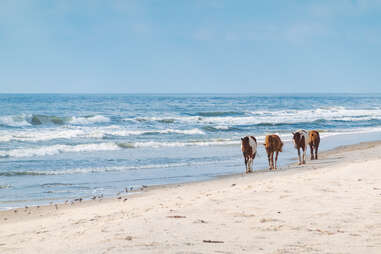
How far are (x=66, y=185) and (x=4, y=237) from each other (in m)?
5.80

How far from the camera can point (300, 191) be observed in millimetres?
7871

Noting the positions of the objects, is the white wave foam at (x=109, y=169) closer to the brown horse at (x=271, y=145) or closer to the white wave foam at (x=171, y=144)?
the brown horse at (x=271, y=145)

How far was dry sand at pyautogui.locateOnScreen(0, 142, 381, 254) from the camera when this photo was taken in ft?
16.2

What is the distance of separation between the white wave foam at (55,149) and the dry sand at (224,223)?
33.2ft

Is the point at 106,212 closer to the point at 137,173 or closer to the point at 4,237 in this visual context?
the point at 4,237

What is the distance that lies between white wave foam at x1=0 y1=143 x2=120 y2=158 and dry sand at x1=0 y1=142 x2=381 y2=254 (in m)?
10.1

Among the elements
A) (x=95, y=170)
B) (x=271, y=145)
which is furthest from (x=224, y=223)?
(x=95, y=170)

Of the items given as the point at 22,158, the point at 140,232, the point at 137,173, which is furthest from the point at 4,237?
the point at 22,158

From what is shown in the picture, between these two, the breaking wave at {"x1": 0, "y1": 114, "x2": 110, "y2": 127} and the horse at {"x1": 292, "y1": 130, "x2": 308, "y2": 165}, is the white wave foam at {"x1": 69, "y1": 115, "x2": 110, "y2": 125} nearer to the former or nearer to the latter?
the breaking wave at {"x1": 0, "y1": 114, "x2": 110, "y2": 127}

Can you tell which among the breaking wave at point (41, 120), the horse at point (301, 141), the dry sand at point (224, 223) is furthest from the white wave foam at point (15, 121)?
the dry sand at point (224, 223)

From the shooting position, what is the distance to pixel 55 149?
1997 centimetres

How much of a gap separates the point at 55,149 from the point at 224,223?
15.2 metres

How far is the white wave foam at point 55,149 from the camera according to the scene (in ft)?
61.1

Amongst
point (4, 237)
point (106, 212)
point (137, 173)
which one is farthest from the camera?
point (137, 173)
